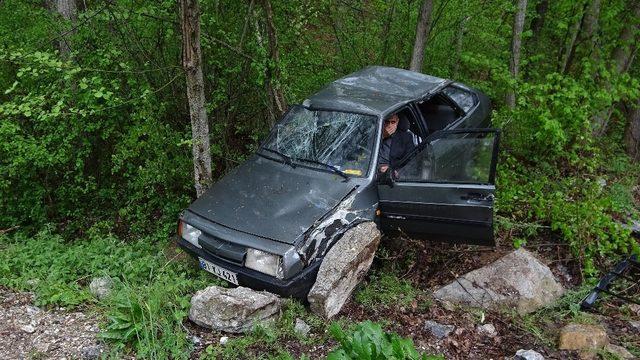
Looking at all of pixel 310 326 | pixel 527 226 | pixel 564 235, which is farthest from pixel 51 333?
pixel 564 235

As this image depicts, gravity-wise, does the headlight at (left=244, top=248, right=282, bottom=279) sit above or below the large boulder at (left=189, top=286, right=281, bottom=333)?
above

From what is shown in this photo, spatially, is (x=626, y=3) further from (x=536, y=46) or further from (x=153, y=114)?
(x=153, y=114)

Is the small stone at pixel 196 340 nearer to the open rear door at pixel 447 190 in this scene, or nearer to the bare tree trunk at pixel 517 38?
the open rear door at pixel 447 190

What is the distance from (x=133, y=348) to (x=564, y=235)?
4.67m

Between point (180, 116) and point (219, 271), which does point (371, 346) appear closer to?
point (219, 271)

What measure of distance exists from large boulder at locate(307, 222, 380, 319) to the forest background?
1284 millimetres

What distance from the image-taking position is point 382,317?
175 inches

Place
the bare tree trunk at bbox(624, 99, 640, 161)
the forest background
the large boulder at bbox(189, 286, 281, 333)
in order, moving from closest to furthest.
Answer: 1. the large boulder at bbox(189, 286, 281, 333)
2. the forest background
3. the bare tree trunk at bbox(624, 99, 640, 161)

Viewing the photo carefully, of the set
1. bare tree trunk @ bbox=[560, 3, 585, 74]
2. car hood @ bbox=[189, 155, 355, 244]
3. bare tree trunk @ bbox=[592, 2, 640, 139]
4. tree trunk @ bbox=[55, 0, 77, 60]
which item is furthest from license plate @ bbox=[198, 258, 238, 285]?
bare tree trunk @ bbox=[560, 3, 585, 74]

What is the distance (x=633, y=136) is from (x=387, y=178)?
6.95 meters

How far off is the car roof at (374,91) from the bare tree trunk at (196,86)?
117 cm

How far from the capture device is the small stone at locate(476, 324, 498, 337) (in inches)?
170

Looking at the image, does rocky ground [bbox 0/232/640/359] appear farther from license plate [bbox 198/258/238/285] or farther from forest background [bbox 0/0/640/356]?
forest background [bbox 0/0/640/356]

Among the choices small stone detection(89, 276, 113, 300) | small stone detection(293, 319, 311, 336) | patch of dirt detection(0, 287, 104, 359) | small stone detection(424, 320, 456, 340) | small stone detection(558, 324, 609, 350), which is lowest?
small stone detection(424, 320, 456, 340)
